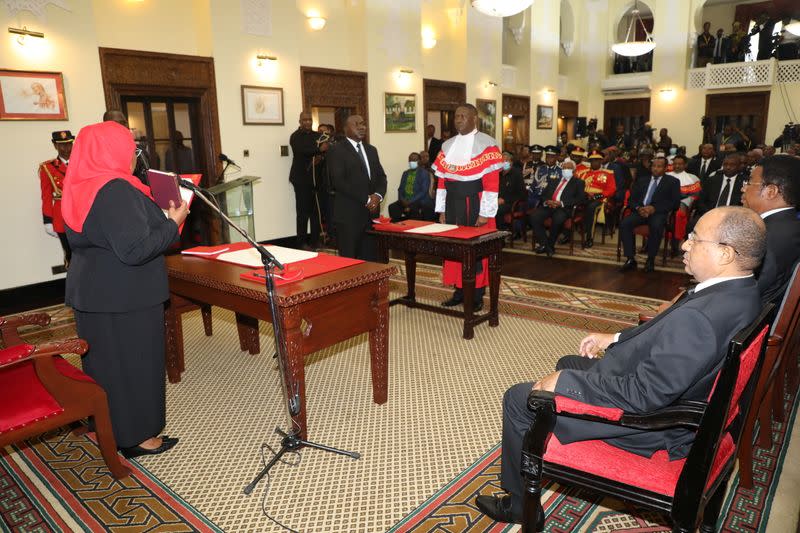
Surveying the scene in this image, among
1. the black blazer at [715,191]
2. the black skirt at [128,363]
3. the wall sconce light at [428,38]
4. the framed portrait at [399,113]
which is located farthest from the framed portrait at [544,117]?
the black skirt at [128,363]

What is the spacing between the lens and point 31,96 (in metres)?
5.54

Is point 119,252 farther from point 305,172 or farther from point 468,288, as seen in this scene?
point 305,172

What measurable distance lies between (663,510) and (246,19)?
24.9 ft

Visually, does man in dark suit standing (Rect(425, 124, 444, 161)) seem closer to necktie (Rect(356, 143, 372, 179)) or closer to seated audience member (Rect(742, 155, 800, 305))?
necktie (Rect(356, 143, 372, 179))

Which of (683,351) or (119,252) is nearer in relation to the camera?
(683,351)

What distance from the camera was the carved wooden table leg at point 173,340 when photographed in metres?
3.52

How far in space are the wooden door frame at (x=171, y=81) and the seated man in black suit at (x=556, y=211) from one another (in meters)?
4.41

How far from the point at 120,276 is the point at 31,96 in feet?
14.2

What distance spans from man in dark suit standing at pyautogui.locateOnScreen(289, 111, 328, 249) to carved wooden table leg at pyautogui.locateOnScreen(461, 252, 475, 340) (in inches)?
176

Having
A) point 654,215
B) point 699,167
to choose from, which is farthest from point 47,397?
point 699,167

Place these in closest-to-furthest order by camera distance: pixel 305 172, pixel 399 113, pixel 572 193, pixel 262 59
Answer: pixel 572 193 → pixel 262 59 → pixel 305 172 → pixel 399 113

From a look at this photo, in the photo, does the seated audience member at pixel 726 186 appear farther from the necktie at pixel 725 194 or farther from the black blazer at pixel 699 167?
the black blazer at pixel 699 167

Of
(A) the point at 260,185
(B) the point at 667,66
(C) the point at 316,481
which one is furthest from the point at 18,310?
(B) the point at 667,66

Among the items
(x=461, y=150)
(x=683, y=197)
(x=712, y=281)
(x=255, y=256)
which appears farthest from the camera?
(x=683, y=197)
